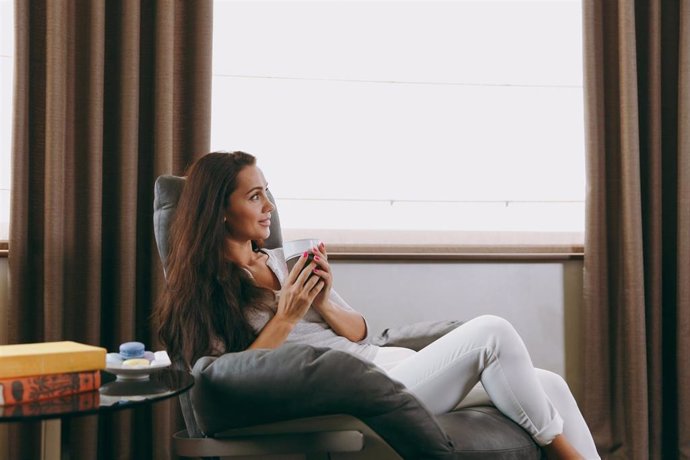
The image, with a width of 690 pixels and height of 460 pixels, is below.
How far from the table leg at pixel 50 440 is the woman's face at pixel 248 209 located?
30.5 inches

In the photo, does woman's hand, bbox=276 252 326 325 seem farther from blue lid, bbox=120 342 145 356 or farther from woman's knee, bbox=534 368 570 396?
woman's knee, bbox=534 368 570 396

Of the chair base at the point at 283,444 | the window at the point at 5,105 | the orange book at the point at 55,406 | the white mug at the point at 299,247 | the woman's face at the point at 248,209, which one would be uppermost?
the window at the point at 5,105

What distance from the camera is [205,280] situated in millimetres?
1879

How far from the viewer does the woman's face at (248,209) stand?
2.01 m

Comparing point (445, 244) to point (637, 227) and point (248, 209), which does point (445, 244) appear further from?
point (248, 209)

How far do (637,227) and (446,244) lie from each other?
0.69 metres

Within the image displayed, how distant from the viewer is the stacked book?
132 centimetres

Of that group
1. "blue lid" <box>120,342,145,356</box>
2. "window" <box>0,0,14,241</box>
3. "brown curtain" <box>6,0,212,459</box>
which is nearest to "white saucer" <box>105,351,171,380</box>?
"blue lid" <box>120,342,145,356</box>

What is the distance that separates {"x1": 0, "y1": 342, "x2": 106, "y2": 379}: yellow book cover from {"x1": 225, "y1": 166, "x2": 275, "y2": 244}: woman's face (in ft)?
2.11

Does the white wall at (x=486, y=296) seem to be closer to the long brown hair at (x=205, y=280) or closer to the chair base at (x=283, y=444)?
the long brown hair at (x=205, y=280)

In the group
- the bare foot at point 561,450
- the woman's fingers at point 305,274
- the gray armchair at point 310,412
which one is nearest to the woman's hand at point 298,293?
the woman's fingers at point 305,274

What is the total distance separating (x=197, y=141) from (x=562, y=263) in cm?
144

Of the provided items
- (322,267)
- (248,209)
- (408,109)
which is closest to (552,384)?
(322,267)

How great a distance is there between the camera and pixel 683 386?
2865 millimetres
